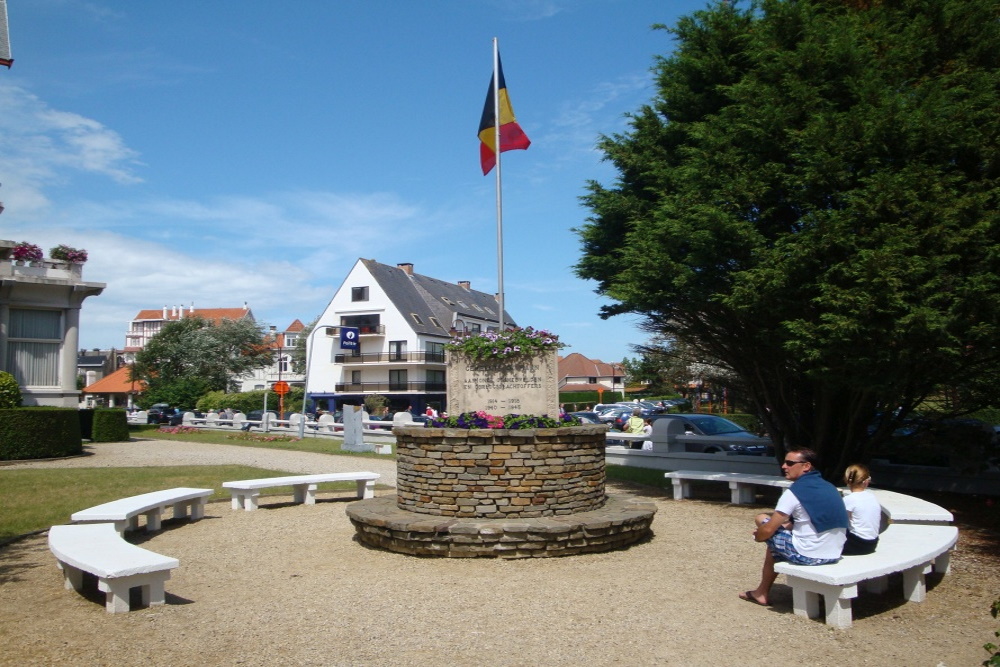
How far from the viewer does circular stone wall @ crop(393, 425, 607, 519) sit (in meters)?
8.92

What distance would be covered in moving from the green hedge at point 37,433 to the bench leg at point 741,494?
17575mm

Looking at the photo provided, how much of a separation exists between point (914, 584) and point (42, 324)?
25.9m

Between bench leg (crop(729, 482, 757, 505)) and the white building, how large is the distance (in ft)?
69.2


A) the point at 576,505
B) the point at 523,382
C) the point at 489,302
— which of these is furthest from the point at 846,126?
the point at 489,302

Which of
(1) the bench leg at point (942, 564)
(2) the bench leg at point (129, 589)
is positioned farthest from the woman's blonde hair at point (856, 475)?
(2) the bench leg at point (129, 589)

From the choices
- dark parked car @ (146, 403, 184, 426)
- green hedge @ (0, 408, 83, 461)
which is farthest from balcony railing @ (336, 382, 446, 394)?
→ green hedge @ (0, 408, 83, 461)

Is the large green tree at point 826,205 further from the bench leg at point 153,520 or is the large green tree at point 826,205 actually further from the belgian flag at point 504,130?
the bench leg at point 153,520

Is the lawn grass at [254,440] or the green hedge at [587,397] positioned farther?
the green hedge at [587,397]

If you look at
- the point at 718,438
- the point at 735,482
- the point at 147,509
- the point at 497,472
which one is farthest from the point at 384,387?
the point at 497,472

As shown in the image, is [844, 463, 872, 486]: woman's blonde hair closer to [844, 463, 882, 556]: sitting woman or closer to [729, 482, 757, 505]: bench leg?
[844, 463, 882, 556]: sitting woman

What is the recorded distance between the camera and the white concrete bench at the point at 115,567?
20.3ft

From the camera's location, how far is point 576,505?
9.32 meters

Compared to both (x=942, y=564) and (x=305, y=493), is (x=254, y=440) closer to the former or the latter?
(x=305, y=493)

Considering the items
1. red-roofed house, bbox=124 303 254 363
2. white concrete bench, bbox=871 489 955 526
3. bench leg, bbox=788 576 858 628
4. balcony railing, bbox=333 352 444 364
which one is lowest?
bench leg, bbox=788 576 858 628
